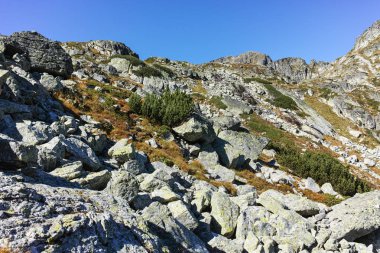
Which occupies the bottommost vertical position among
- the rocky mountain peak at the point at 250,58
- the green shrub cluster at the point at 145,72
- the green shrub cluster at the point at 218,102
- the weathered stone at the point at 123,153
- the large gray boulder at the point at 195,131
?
the weathered stone at the point at 123,153

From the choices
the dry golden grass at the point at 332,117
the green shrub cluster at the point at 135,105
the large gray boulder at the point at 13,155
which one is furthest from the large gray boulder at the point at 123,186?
the dry golden grass at the point at 332,117

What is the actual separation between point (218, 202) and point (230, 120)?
55.7 ft

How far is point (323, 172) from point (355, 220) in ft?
37.6

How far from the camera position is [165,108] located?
22.8 m

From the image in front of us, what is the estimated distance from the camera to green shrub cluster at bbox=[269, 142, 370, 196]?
21594mm

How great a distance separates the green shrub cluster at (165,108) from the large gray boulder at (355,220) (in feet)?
38.6

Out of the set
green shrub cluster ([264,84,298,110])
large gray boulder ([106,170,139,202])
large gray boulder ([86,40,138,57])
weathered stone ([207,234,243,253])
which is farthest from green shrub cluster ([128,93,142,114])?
large gray boulder ([86,40,138,57])

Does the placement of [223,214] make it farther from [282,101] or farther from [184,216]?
[282,101]

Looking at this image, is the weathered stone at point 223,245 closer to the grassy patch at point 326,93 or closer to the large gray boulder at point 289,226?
the large gray boulder at point 289,226

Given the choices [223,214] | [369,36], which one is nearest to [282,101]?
[223,214]

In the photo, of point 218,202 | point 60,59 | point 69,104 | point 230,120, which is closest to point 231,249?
point 218,202

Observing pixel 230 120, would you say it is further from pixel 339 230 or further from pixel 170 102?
pixel 339 230

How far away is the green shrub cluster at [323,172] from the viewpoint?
2159 centimetres

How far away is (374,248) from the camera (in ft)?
40.3
